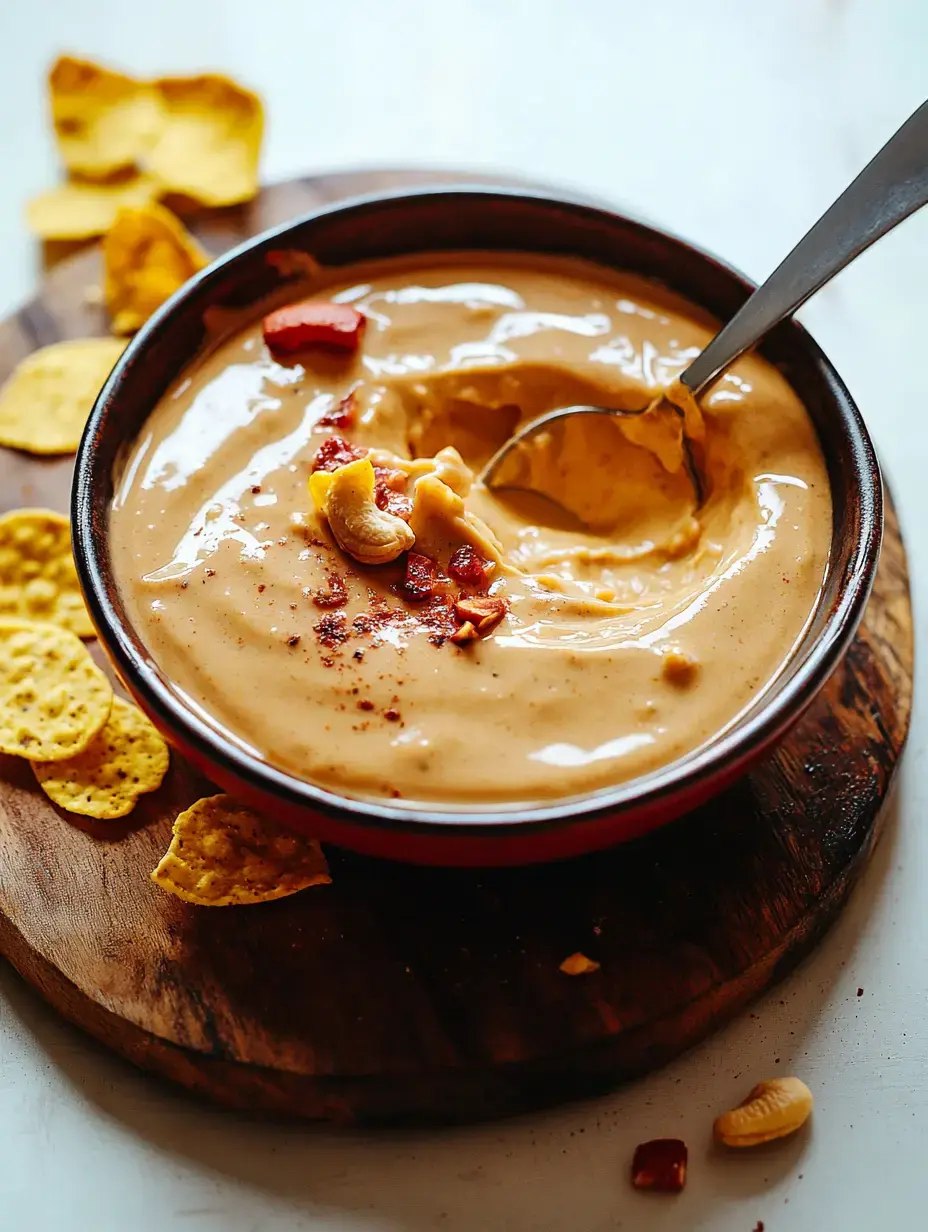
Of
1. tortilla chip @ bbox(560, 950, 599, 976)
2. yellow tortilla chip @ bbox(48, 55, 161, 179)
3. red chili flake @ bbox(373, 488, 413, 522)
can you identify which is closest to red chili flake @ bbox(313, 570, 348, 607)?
red chili flake @ bbox(373, 488, 413, 522)

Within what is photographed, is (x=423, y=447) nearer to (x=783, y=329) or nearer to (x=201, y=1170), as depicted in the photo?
(x=783, y=329)

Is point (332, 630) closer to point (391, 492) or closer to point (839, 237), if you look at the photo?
point (391, 492)

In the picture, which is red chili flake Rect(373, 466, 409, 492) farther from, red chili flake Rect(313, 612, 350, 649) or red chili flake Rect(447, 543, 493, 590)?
red chili flake Rect(313, 612, 350, 649)

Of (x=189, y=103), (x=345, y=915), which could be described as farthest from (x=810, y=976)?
(x=189, y=103)

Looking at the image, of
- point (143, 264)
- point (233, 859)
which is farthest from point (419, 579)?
point (143, 264)

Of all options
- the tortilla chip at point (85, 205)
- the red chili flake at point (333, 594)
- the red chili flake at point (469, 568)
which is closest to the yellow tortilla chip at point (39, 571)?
the red chili flake at point (333, 594)
